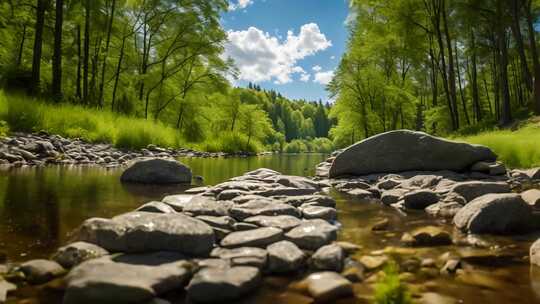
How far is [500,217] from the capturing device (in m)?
4.53

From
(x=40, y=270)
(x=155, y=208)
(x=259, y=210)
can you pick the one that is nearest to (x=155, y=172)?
(x=155, y=208)

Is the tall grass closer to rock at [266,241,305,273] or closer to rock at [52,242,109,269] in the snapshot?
rock at [52,242,109,269]

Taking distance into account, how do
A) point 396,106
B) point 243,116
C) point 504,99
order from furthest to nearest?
1. point 243,116
2. point 396,106
3. point 504,99

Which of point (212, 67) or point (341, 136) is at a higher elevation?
point (212, 67)

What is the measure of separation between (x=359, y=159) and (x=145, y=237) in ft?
28.3

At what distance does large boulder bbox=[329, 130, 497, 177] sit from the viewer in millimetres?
10047

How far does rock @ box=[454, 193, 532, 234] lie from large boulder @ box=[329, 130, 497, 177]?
566 cm

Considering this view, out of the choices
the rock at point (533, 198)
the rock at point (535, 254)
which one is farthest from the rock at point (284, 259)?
the rock at point (533, 198)

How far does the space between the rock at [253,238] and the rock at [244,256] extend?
0.12m

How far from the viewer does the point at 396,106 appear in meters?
27.9

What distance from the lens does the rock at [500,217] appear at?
4.51 m

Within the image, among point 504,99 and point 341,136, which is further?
point 341,136

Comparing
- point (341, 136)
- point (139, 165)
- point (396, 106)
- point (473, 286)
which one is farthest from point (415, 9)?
point (473, 286)

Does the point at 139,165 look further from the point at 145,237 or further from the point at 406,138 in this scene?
the point at 406,138
